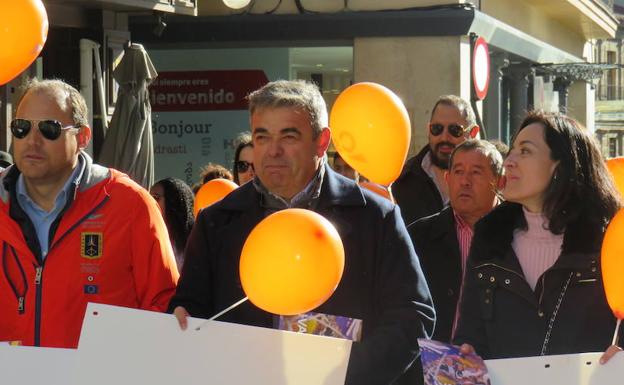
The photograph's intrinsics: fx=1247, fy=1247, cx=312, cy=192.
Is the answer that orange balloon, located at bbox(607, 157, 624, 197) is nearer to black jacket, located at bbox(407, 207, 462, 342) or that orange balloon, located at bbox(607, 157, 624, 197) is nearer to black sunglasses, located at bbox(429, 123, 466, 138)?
black jacket, located at bbox(407, 207, 462, 342)

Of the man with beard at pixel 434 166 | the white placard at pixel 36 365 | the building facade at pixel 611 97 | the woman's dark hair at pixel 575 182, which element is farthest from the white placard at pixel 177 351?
the building facade at pixel 611 97

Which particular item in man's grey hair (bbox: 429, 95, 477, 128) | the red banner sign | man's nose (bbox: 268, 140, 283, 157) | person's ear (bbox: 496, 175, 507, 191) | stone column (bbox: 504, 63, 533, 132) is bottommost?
person's ear (bbox: 496, 175, 507, 191)

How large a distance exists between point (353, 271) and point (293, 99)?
1.83 feet

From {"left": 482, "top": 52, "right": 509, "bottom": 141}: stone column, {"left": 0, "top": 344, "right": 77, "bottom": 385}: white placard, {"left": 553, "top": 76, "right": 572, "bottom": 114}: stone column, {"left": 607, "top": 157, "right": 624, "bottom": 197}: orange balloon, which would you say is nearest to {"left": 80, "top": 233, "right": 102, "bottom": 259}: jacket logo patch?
{"left": 0, "top": 344, "right": 77, "bottom": 385}: white placard

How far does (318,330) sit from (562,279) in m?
0.80

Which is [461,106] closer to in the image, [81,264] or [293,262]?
[81,264]

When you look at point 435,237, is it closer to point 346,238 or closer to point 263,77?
point 346,238

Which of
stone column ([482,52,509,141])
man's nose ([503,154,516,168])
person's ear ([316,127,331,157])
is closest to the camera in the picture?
person's ear ([316,127,331,157])

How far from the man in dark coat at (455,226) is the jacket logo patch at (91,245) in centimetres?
163

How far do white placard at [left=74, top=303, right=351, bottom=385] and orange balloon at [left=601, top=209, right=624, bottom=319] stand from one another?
86 centimetres

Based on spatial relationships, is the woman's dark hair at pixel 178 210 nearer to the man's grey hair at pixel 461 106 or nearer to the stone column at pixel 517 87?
the man's grey hair at pixel 461 106

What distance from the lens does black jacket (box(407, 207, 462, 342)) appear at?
5227mm

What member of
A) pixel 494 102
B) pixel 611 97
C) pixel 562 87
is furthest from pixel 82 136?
pixel 611 97

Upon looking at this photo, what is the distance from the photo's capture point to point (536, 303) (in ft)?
12.6
